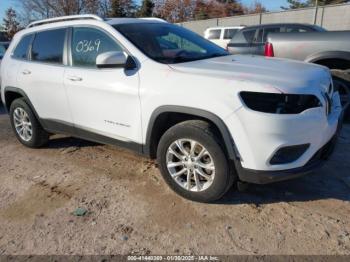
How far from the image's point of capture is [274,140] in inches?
114

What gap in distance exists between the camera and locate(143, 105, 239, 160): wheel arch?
120 inches

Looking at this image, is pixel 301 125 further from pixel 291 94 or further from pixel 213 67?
pixel 213 67

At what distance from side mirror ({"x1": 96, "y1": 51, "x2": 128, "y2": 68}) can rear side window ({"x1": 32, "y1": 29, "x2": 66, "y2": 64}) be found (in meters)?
1.07

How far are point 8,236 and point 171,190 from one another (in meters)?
1.58

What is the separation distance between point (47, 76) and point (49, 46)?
0.44 m

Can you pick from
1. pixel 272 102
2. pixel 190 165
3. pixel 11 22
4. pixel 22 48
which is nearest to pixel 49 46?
pixel 22 48

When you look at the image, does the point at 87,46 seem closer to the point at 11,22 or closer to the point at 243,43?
the point at 243,43

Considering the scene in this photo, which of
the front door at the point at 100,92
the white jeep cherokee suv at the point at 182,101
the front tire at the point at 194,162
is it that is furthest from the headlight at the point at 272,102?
the front door at the point at 100,92

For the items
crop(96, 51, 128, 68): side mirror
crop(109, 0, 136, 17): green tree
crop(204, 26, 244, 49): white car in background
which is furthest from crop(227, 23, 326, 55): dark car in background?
crop(109, 0, 136, 17): green tree

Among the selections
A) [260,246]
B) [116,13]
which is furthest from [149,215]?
[116,13]

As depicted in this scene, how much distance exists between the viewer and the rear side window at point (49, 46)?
14.5ft

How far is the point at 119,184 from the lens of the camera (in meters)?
3.97

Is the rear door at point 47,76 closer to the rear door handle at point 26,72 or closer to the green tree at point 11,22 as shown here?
the rear door handle at point 26,72

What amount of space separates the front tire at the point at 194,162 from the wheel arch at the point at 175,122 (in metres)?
0.09
